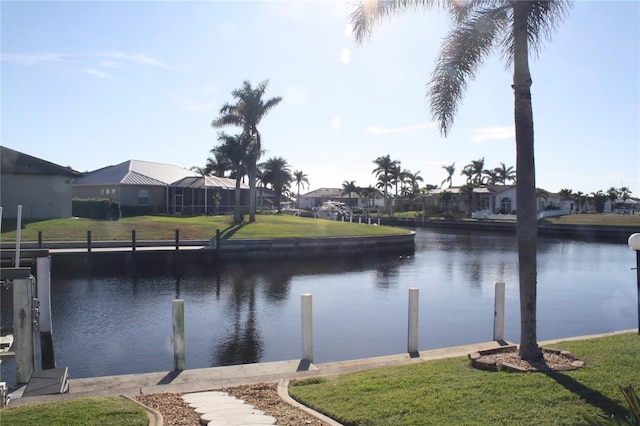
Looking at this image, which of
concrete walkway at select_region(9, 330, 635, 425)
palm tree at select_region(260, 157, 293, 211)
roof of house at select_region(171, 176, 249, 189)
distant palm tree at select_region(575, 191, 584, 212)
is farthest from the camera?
distant palm tree at select_region(575, 191, 584, 212)

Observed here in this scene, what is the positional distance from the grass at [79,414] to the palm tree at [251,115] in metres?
39.6

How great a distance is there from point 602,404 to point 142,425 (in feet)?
16.2

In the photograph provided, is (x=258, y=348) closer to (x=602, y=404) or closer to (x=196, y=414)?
(x=196, y=414)

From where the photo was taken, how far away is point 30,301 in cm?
916

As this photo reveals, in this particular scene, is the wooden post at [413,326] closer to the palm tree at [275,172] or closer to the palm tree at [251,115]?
the palm tree at [251,115]

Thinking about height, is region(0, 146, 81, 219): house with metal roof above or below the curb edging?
above

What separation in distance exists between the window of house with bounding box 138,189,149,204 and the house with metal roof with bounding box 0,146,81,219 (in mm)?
12347

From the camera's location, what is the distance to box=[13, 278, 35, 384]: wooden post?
9.02 metres

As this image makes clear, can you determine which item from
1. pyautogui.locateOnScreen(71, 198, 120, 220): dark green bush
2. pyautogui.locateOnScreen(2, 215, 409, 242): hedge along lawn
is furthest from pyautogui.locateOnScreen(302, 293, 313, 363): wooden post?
pyautogui.locateOnScreen(71, 198, 120, 220): dark green bush

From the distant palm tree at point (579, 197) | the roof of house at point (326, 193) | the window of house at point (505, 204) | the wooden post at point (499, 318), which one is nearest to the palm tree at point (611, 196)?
the distant palm tree at point (579, 197)

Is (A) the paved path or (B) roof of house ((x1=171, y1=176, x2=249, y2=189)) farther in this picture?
(B) roof of house ((x1=171, y1=176, x2=249, y2=189))

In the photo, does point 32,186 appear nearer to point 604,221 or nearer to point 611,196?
point 604,221

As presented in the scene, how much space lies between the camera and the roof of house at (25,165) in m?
36.9

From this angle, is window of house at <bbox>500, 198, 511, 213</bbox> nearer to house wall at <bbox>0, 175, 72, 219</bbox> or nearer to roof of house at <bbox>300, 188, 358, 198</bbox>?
roof of house at <bbox>300, 188, 358, 198</bbox>
